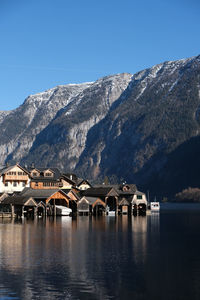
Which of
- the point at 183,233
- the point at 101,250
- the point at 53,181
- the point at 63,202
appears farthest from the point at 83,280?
the point at 53,181

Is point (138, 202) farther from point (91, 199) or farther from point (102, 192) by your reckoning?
point (91, 199)

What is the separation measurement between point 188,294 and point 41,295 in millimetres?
11886

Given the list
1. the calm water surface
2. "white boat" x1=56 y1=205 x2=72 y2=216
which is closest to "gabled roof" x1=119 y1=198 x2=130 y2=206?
"white boat" x1=56 y1=205 x2=72 y2=216

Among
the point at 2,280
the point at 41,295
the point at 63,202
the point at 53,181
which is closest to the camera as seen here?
the point at 41,295

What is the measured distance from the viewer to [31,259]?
58.0m

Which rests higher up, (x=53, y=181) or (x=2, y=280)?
(x=53, y=181)

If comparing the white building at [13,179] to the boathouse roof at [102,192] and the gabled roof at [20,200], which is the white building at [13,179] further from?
the boathouse roof at [102,192]

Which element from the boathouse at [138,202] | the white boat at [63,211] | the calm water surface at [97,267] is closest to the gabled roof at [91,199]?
the white boat at [63,211]

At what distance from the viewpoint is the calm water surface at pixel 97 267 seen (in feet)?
142

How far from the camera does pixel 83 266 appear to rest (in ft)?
178

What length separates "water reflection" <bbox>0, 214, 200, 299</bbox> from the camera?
43.4 metres

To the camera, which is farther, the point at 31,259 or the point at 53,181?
the point at 53,181

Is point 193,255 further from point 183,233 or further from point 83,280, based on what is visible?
point 183,233

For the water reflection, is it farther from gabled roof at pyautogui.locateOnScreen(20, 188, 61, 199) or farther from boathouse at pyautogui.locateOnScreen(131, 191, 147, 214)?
boathouse at pyautogui.locateOnScreen(131, 191, 147, 214)
